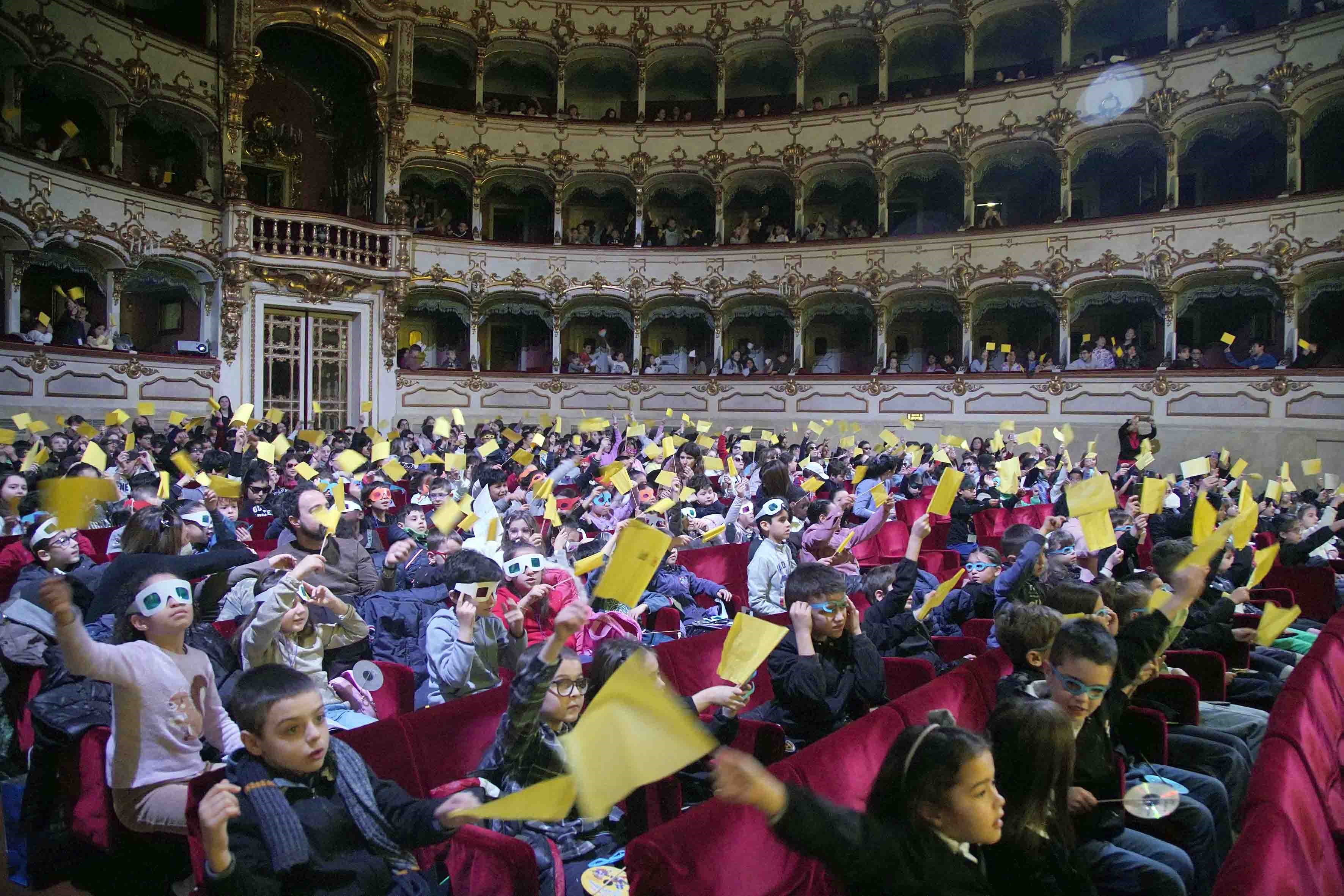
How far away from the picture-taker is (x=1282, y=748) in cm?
287

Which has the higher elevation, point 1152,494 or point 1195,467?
point 1195,467

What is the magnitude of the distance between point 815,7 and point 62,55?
16.4 metres

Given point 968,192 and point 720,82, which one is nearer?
point 968,192

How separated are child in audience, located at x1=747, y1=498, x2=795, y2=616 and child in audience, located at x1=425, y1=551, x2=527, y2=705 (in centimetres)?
228

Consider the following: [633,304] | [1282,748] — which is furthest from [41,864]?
[633,304]

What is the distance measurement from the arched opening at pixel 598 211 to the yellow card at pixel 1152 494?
19273 millimetres

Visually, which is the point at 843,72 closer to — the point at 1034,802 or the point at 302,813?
the point at 1034,802

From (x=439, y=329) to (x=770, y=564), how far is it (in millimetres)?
20481

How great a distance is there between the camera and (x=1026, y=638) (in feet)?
12.4

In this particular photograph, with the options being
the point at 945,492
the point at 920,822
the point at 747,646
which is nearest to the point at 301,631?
the point at 747,646

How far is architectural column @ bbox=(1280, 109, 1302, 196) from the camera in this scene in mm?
17688

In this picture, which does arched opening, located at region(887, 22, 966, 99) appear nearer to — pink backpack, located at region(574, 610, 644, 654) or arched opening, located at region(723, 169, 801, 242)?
arched opening, located at region(723, 169, 801, 242)

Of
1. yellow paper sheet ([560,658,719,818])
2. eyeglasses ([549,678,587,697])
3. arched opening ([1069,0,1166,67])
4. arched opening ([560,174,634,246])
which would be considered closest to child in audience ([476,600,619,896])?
eyeglasses ([549,678,587,697])

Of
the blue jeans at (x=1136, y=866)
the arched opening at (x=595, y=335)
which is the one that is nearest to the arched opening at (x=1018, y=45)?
the arched opening at (x=595, y=335)
